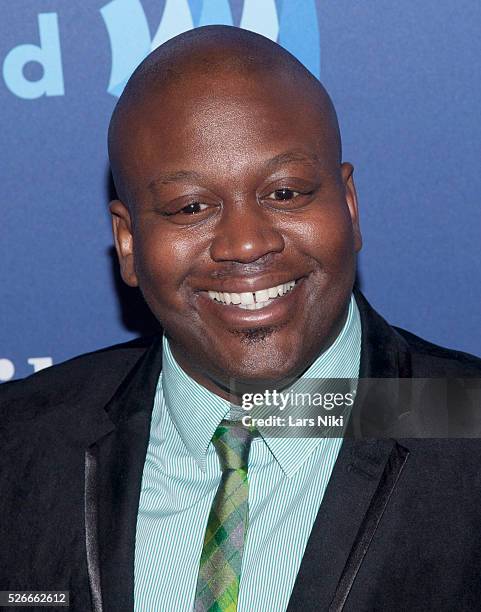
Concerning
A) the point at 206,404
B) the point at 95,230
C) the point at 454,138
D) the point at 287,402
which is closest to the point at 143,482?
the point at 206,404

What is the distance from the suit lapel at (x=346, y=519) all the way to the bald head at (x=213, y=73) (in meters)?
0.55

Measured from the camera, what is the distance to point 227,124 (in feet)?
5.78

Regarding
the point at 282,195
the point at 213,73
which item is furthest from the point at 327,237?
the point at 213,73

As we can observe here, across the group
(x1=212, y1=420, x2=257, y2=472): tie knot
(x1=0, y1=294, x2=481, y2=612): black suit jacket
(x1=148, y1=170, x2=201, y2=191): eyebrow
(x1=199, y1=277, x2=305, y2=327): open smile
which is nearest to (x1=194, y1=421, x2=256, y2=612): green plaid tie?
(x1=212, y1=420, x2=257, y2=472): tie knot

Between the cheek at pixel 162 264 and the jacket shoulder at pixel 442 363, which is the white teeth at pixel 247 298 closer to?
the cheek at pixel 162 264

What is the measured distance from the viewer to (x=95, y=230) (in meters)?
2.52

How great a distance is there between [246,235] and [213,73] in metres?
0.31

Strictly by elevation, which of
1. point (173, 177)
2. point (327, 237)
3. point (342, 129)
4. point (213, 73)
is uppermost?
point (342, 129)

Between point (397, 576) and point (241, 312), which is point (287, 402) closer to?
point (241, 312)

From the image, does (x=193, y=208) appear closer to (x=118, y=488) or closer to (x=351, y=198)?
(x=351, y=198)

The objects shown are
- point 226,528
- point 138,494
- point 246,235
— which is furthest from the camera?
point 138,494

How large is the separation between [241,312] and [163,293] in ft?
0.52

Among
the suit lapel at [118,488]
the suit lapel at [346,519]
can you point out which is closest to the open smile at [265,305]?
the suit lapel at [346,519]

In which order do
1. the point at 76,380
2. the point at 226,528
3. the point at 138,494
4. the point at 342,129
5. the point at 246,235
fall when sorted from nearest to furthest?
the point at 246,235, the point at 226,528, the point at 138,494, the point at 76,380, the point at 342,129
